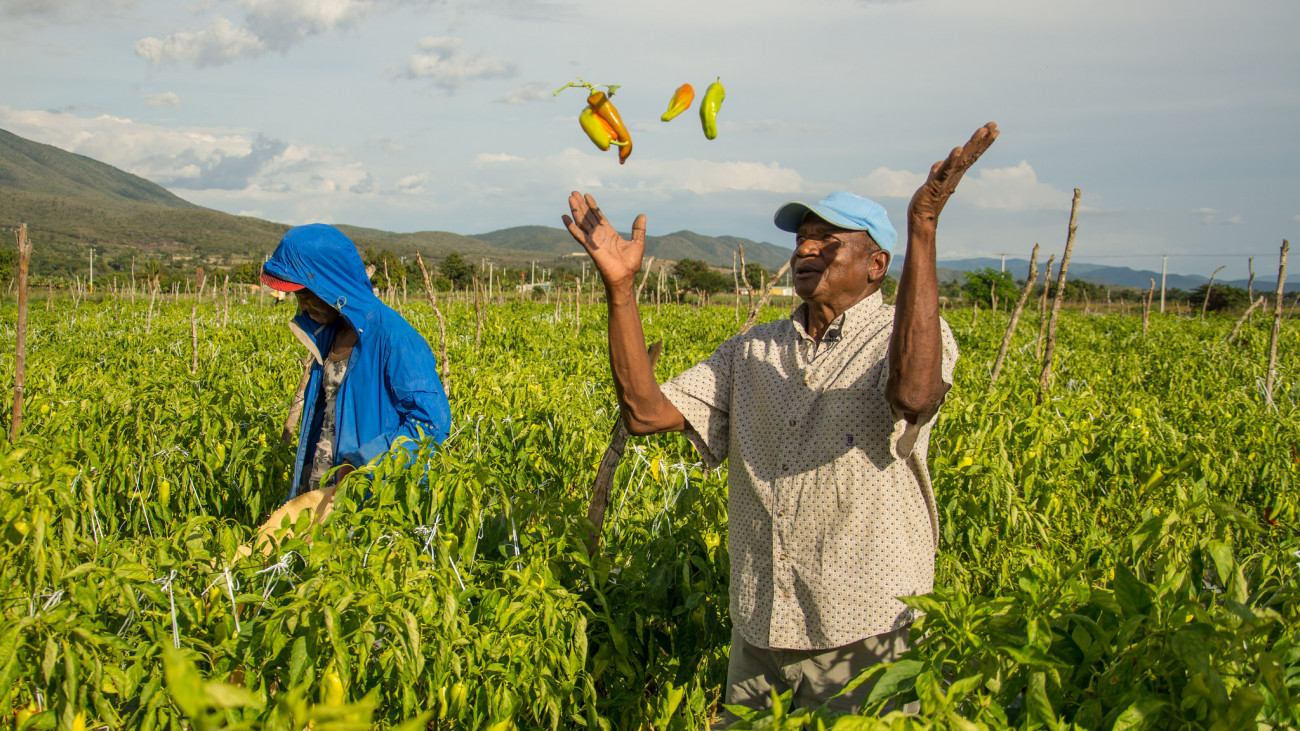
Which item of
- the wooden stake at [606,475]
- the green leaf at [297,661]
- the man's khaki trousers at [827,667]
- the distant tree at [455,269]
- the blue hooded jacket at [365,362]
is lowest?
the man's khaki trousers at [827,667]

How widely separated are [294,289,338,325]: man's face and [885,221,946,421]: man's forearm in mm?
1966

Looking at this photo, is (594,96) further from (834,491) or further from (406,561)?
(406,561)

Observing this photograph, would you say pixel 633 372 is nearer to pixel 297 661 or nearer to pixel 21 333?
pixel 297 661

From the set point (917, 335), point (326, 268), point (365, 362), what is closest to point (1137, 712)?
point (917, 335)

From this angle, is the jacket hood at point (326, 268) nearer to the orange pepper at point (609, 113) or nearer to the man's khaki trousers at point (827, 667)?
the orange pepper at point (609, 113)

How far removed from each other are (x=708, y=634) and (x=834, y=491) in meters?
0.76

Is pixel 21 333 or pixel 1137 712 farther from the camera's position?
pixel 21 333

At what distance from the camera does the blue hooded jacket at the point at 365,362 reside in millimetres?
2518

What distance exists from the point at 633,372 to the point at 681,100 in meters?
0.71

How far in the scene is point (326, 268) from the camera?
2557mm

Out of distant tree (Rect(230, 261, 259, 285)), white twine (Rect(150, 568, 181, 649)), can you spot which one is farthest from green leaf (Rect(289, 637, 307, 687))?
distant tree (Rect(230, 261, 259, 285))

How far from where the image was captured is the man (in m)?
1.64

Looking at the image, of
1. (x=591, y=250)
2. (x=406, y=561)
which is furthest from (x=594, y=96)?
(x=406, y=561)

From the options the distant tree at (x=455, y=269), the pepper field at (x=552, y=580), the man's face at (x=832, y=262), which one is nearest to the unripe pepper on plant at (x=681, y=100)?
the man's face at (x=832, y=262)
